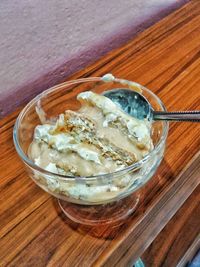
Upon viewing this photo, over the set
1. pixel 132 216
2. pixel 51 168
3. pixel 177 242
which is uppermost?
pixel 51 168

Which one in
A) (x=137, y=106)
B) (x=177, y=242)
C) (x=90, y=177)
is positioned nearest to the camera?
(x=90, y=177)

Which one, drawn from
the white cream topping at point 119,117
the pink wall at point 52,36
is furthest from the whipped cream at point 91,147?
the pink wall at point 52,36

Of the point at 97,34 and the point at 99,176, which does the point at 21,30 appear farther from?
the point at 99,176

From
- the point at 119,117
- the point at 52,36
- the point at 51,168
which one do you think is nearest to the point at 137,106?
the point at 119,117

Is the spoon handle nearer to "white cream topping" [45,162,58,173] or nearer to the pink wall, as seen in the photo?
"white cream topping" [45,162,58,173]

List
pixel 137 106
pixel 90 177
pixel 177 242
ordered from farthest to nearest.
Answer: pixel 177 242 → pixel 137 106 → pixel 90 177

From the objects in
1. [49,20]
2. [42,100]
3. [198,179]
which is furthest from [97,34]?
[198,179]

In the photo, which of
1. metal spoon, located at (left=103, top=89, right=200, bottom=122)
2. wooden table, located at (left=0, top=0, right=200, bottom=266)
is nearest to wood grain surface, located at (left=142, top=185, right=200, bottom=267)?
wooden table, located at (left=0, top=0, right=200, bottom=266)

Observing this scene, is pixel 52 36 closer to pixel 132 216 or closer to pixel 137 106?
pixel 137 106
